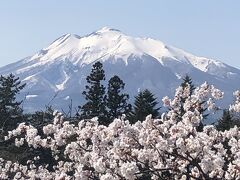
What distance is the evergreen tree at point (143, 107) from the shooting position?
1863 inches

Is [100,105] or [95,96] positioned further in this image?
[95,96]

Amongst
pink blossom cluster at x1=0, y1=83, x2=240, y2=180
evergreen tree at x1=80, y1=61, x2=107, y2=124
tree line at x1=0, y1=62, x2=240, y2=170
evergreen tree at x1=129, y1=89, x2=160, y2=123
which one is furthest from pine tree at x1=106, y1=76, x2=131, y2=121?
pink blossom cluster at x1=0, y1=83, x2=240, y2=180

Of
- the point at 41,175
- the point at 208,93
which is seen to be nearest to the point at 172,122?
the point at 208,93

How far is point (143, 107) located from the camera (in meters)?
48.2

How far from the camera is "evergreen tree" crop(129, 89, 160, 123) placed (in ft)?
155

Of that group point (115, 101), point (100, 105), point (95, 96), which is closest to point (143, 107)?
point (115, 101)

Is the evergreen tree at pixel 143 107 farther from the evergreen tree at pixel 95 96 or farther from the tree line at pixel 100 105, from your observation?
the evergreen tree at pixel 95 96

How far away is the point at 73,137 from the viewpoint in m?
14.2

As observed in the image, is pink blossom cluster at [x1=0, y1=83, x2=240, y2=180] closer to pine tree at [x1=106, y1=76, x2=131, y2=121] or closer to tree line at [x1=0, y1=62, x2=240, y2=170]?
tree line at [x1=0, y1=62, x2=240, y2=170]

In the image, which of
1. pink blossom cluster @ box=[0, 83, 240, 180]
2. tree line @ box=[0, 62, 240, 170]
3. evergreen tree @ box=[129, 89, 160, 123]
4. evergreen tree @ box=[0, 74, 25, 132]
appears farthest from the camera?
evergreen tree @ box=[0, 74, 25, 132]

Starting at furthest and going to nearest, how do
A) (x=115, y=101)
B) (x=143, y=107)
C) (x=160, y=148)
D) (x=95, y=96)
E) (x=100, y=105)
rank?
1. (x=95, y=96)
2. (x=115, y=101)
3. (x=100, y=105)
4. (x=143, y=107)
5. (x=160, y=148)

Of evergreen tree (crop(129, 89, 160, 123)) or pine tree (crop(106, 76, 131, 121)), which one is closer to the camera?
evergreen tree (crop(129, 89, 160, 123))

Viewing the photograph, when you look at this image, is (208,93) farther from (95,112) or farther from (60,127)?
(95,112)

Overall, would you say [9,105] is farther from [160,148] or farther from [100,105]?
[160,148]
